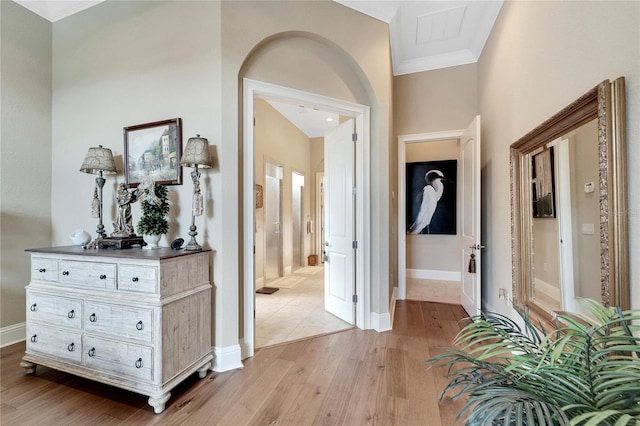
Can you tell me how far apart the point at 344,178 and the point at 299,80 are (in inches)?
43.8

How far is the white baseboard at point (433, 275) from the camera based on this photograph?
486 centimetres

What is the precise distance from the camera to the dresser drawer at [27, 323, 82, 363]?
1.85m

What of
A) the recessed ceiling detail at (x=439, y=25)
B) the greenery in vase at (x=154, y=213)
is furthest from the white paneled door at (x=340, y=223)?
the greenery in vase at (x=154, y=213)

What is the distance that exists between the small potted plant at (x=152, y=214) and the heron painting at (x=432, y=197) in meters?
4.23

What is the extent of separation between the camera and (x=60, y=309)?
6.25ft

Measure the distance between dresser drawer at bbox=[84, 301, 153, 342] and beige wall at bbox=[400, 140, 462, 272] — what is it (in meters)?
4.50

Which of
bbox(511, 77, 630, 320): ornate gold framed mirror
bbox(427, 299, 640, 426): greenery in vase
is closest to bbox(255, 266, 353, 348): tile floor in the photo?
bbox(511, 77, 630, 320): ornate gold framed mirror

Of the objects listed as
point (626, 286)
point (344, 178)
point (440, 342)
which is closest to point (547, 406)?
point (626, 286)

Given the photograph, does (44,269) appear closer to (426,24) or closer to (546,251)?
(546,251)

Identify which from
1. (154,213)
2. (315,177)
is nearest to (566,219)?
(154,213)

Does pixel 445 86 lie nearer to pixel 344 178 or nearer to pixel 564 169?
pixel 344 178

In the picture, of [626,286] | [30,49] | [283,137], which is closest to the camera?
[626,286]

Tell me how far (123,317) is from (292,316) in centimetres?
186

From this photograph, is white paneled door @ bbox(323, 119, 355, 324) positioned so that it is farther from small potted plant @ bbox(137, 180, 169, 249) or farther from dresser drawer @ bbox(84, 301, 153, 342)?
dresser drawer @ bbox(84, 301, 153, 342)
